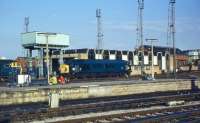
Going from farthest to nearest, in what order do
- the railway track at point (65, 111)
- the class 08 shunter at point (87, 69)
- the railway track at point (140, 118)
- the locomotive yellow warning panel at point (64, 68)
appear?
1. the class 08 shunter at point (87, 69)
2. the locomotive yellow warning panel at point (64, 68)
3. the railway track at point (65, 111)
4. the railway track at point (140, 118)

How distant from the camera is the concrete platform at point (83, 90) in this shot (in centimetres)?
3167

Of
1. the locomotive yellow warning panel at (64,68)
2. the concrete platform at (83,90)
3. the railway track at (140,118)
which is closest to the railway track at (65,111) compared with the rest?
the railway track at (140,118)

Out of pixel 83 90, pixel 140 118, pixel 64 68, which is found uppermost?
pixel 64 68

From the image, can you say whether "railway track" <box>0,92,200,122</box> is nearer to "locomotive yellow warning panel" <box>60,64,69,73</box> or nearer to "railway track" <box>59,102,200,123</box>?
"railway track" <box>59,102,200,123</box>

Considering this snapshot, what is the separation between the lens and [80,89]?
36.2 metres

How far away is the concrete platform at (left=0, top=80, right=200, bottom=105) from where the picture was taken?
3167 cm

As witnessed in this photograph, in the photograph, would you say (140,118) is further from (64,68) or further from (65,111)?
(64,68)

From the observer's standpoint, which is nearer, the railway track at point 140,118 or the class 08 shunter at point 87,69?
the railway track at point 140,118

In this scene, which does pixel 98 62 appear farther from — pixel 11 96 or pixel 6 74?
pixel 11 96

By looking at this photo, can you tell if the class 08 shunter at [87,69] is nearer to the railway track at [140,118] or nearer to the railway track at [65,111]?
the railway track at [65,111]

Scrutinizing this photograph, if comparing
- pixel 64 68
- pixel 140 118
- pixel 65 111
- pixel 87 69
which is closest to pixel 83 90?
pixel 65 111

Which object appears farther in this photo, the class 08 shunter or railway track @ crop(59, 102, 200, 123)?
the class 08 shunter

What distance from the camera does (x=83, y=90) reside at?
1439 inches

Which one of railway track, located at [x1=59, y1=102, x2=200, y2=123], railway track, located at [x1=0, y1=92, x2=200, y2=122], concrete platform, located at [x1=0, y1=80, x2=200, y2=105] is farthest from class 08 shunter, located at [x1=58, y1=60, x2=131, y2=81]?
railway track, located at [x1=59, y1=102, x2=200, y2=123]
